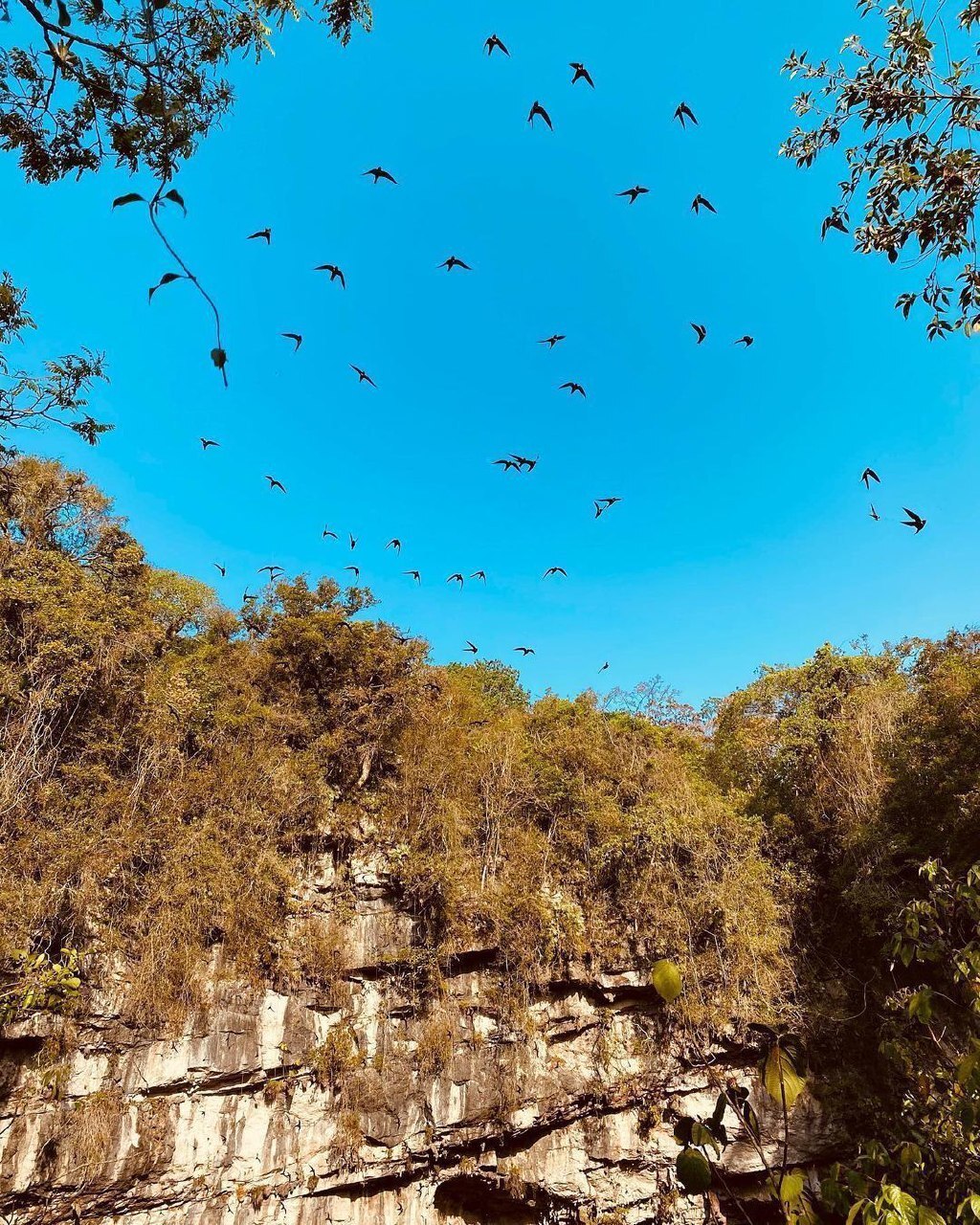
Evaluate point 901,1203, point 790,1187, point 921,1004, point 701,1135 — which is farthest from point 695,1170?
point 921,1004

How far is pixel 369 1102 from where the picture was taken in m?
7.80

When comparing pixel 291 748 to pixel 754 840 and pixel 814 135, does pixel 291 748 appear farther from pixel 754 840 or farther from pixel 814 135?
pixel 814 135

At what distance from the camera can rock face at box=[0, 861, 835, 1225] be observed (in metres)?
6.71

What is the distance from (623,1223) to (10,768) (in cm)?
1004

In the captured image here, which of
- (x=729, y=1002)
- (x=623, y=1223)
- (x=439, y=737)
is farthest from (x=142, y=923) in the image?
(x=729, y=1002)

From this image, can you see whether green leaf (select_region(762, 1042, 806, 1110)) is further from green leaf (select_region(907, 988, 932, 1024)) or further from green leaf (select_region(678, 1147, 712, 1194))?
green leaf (select_region(907, 988, 932, 1024))

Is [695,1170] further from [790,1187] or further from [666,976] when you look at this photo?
[666,976]

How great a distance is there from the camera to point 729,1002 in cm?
884

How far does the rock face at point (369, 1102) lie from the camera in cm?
671

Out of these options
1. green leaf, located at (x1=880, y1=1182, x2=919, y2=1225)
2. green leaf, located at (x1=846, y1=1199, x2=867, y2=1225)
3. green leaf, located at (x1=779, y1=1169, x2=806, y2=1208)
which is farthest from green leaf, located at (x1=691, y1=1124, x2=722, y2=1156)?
green leaf, located at (x1=880, y1=1182, x2=919, y2=1225)

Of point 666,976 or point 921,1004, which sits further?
point 921,1004

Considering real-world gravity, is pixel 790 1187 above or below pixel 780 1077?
below

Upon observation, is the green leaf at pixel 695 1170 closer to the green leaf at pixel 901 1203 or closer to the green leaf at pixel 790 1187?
the green leaf at pixel 790 1187

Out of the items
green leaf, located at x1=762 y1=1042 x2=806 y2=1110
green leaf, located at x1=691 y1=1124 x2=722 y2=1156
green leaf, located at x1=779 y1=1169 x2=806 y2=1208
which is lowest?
green leaf, located at x1=779 y1=1169 x2=806 y2=1208
